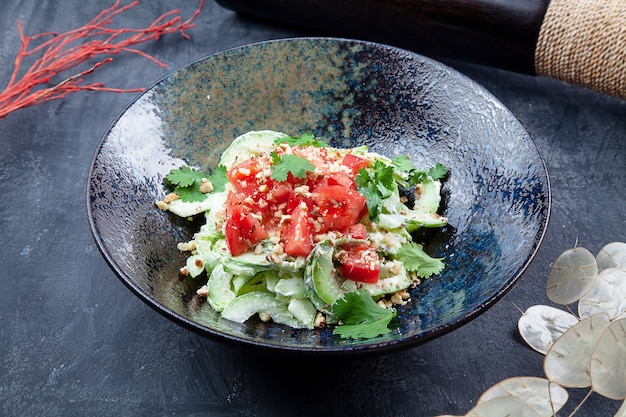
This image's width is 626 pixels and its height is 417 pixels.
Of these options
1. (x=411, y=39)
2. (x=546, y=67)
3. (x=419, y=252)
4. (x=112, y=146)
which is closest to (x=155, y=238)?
(x=112, y=146)

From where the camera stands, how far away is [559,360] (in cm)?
190

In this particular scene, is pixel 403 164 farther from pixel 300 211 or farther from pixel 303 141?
pixel 300 211

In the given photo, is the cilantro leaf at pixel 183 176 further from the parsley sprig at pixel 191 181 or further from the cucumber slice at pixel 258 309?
the cucumber slice at pixel 258 309

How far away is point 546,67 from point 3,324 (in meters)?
2.72

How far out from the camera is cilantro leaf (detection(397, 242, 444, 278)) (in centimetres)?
229

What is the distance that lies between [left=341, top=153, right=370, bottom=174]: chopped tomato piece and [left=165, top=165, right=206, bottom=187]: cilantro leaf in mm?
581

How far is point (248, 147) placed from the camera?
2635 mm

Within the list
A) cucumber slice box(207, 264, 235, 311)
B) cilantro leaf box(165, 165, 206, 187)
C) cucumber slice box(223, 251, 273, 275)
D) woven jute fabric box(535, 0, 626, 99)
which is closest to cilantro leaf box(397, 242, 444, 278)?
cucumber slice box(223, 251, 273, 275)

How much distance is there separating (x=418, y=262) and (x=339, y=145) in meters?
0.80

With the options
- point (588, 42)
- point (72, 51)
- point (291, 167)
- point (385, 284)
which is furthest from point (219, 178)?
point (588, 42)

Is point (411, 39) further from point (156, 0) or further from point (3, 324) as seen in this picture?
point (3, 324)

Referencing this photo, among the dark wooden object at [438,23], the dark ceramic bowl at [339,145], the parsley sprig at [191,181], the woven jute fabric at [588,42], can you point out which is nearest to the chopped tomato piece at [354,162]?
the dark ceramic bowl at [339,145]

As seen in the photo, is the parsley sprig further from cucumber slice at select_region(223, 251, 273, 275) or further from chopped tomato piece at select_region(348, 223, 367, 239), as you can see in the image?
chopped tomato piece at select_region(348, 223, 367, 239)

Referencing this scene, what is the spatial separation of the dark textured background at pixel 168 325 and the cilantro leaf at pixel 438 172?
1.70ft
